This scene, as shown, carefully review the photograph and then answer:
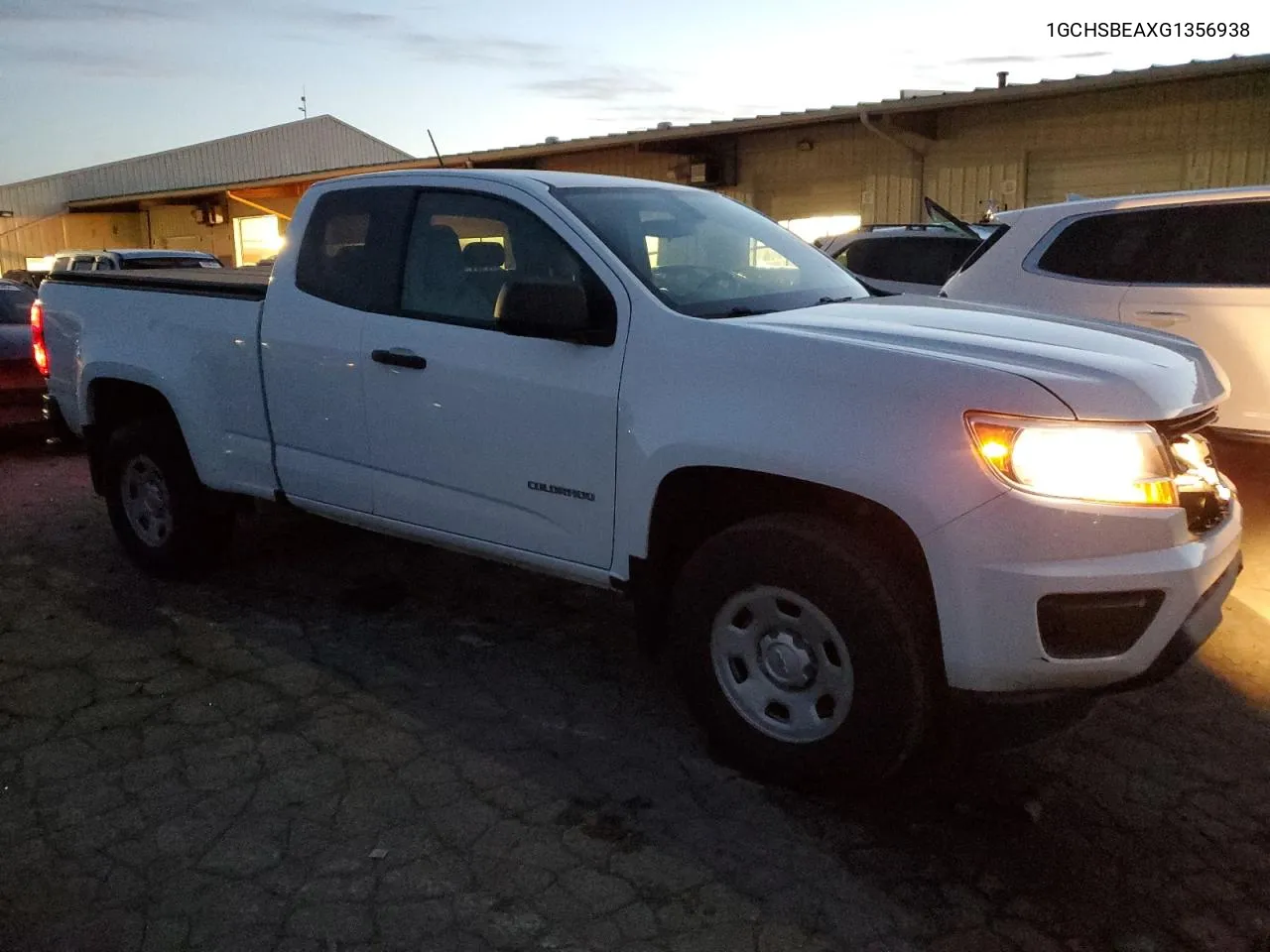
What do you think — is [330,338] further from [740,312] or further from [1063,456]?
[1063,456]

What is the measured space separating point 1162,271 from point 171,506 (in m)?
5.20

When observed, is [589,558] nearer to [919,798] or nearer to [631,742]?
[631,742]

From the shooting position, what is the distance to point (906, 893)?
2.83m

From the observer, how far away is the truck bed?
4.68m

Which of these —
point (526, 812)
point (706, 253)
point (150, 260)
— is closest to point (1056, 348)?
point (706, 253)

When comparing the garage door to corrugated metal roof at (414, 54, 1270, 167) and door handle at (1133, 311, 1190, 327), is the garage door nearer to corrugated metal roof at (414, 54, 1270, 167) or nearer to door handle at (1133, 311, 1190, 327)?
corrugated metal roof at (414, 54, 1270, 167)

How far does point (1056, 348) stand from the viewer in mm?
3041

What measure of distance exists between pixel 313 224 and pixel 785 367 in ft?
7.94

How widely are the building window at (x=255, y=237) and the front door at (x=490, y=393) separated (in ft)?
83.2

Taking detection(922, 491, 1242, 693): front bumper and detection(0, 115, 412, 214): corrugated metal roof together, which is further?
detection(0, 115, 412, 214): corrugated metal roof

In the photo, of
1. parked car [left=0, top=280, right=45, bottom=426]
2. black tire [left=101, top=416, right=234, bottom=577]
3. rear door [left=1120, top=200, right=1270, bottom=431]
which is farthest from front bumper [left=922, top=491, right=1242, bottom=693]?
parked car [left=0, top=280, right=45, bottom=426]

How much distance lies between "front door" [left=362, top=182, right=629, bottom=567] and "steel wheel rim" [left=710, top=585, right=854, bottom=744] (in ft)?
1.70

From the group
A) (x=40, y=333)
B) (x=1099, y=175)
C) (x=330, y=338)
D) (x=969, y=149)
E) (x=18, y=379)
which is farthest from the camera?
(x=969, y=149)

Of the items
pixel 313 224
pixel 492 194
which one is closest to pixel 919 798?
pixel 492 194
